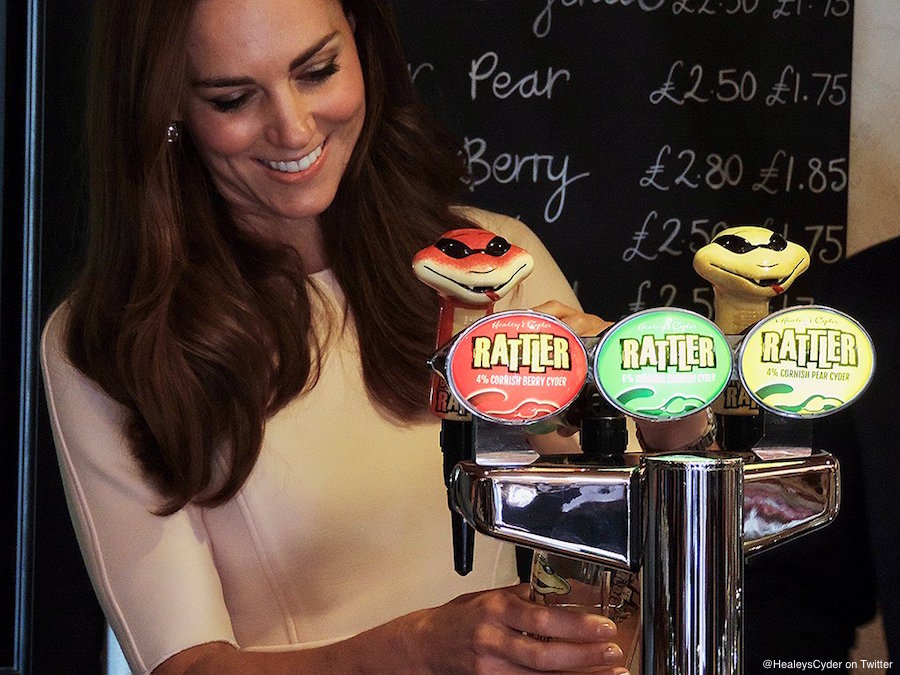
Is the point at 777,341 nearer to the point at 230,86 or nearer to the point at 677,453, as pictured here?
the point at 677,453

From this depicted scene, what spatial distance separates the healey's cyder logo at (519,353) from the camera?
24.0 inches

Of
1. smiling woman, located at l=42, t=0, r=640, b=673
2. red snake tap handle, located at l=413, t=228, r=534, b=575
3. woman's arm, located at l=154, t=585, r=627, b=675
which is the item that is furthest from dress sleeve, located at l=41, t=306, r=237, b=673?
red snake tap handle, located at l=413, t=228, r=534, b=575

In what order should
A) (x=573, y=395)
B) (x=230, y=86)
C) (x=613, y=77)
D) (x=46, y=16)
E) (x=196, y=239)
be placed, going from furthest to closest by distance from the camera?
(x=613, y=77) → (x=46, y=16) → (x=196, y=239) → (x=230, y=86) → (x=573, y=395)

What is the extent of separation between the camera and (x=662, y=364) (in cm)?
62

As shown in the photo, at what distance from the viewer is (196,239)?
132cm

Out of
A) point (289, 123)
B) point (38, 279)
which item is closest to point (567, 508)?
point (289, 123)

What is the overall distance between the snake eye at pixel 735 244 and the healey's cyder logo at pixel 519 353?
6.0 inches

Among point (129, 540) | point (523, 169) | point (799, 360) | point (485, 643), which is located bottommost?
point (129, 540)

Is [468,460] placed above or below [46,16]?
below

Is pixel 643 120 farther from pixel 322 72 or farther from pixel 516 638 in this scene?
pixel 516 638

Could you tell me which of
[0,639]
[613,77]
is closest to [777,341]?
[613,77]

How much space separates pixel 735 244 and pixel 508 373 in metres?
0.19

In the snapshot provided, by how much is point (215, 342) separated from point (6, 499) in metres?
0.56

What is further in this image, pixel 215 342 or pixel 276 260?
pixel 276 260
